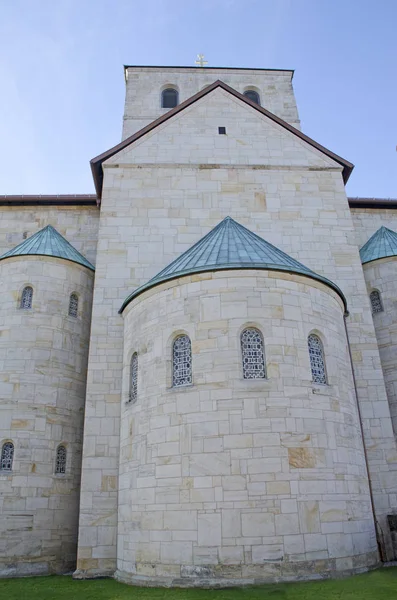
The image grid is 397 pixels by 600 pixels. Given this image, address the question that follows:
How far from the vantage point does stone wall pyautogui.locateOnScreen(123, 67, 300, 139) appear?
1033 inches

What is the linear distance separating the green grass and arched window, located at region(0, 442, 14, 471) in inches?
126

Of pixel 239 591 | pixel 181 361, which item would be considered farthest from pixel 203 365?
pixel 239 591

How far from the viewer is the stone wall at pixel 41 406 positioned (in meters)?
13.2

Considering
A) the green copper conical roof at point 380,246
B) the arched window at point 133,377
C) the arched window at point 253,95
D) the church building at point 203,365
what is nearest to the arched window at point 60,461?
the church building at point 203,365

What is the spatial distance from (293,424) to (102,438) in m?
5.56

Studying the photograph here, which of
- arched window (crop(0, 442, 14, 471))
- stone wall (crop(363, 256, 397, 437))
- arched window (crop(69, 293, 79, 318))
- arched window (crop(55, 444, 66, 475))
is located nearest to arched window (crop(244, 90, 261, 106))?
stone wall (crop(363, 256, 397, 437))

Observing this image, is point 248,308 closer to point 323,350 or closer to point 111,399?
point 323,350

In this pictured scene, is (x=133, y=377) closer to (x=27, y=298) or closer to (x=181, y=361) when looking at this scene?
(x=181, y=361)

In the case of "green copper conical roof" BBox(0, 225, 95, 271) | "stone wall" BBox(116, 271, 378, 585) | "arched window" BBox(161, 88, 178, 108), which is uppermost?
"arched window" BBox(161, 88, 178, 108)

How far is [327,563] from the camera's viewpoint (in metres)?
9.86

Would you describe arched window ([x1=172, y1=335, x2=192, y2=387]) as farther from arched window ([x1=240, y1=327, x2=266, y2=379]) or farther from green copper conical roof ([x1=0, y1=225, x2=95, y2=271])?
green copper conical roof ([x1=0, y1=225, x2=95, y2=271])

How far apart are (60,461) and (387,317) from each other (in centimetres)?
1151

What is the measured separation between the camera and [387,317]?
1662 cm

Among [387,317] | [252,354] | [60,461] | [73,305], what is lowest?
[60,461]
